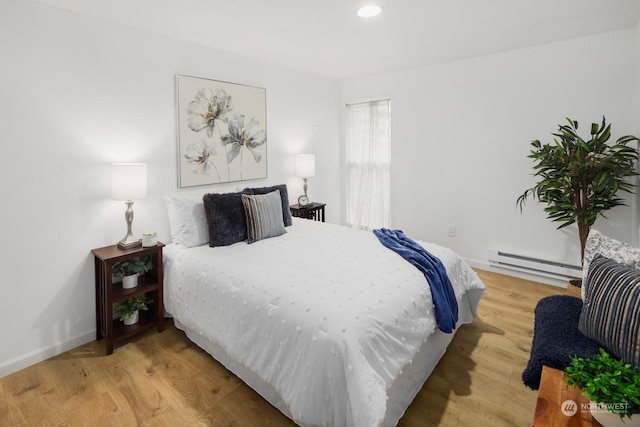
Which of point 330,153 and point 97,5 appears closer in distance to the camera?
point 97,5

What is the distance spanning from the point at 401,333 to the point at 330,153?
3564mm

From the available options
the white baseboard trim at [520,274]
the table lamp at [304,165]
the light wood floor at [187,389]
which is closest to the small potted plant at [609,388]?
the light wood floor at [187,389]

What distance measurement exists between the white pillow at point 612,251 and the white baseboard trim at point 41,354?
3379mm

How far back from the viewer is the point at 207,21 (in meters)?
2.62

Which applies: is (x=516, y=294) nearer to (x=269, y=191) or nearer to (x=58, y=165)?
(x=269, y=191)

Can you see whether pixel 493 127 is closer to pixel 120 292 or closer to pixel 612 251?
pixel 612 251

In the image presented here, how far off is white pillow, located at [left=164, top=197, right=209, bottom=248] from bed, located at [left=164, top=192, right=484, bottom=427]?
73mm

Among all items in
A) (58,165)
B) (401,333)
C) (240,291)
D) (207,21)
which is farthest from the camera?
(207,21)

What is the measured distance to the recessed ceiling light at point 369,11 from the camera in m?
2.39

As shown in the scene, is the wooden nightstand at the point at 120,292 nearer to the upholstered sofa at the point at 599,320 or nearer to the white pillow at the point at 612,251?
the upholstered sofa at the point at 599,320

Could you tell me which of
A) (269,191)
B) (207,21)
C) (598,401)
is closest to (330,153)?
(269,191)

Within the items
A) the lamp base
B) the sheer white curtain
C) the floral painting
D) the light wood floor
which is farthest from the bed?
the sheer white curtain

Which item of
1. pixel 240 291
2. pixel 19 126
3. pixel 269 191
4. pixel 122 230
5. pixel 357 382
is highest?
pixel 19 126

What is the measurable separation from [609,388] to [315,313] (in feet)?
3.63
